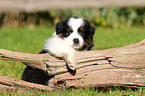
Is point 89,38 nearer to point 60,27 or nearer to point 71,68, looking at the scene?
point 60,27

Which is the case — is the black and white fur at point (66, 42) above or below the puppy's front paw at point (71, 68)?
above

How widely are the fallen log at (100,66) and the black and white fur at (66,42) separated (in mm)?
152

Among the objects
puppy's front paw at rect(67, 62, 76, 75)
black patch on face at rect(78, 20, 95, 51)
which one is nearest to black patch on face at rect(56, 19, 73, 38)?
black patch on face at rect(78, 20, 95, 51)

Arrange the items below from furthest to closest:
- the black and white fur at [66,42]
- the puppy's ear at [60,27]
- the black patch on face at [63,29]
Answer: the puppy's ear at [60,27] → the black patch on face at [63,29] → the black and white fur at [66,42]

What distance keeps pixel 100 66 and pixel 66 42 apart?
78cm

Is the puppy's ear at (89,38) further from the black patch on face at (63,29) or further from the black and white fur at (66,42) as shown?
the black patch on face at (63,29)

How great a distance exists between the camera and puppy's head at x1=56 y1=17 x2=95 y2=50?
→ 12.3ft

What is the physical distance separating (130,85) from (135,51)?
545 mm

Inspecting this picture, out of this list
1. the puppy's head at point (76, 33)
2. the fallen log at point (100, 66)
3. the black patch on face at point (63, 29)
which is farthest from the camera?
the black patch on face at point (63, 29)

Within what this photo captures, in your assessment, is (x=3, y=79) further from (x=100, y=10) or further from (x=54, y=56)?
(x=100, y=10)

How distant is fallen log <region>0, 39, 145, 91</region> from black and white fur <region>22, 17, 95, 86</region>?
0.15 m

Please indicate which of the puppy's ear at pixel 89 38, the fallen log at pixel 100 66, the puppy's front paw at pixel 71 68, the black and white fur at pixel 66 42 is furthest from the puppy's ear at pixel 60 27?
the puppy's front paw at pixel 71 68

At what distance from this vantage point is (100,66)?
3393 millimetres

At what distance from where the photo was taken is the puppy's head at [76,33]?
3.74 metres
